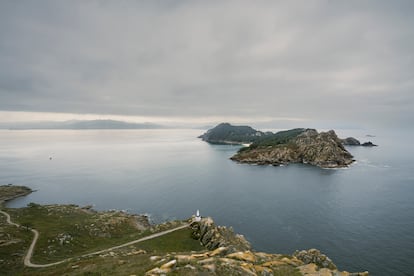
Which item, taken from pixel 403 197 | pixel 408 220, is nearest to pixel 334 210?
pixel 408 220

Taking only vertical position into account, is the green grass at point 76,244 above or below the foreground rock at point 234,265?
below

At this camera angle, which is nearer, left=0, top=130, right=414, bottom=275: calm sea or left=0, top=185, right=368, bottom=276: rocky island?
left=0, top=185, right=368, bottom=276: rocky island

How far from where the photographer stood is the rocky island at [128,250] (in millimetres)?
27594

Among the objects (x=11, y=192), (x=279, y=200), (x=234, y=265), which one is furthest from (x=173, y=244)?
(x=11, y=192)

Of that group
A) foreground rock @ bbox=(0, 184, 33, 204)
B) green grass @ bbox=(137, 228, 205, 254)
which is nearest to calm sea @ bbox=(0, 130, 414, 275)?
foreground rock @ bbox=(0, 184, 33, 204)

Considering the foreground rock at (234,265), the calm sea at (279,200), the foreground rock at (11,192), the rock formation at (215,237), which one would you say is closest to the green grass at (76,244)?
the rock formation at (215,237)

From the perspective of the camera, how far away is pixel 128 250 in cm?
4684

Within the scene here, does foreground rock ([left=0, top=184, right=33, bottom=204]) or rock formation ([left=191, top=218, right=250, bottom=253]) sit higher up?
rock formation ([left=191, top=218, right=250, bottom=253])

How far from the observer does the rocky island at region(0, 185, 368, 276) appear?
2759 centimetres

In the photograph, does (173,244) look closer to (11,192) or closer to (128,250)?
(128,250)

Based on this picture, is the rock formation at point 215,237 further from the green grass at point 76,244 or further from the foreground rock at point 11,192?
the foreground rock at point 11,192

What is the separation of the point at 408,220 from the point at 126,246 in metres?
97.2

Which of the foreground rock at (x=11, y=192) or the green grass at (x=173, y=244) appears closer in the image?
the green grass at (x=173, y=244)

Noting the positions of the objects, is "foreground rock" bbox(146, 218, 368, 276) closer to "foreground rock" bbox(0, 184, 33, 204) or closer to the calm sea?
the calm sea
